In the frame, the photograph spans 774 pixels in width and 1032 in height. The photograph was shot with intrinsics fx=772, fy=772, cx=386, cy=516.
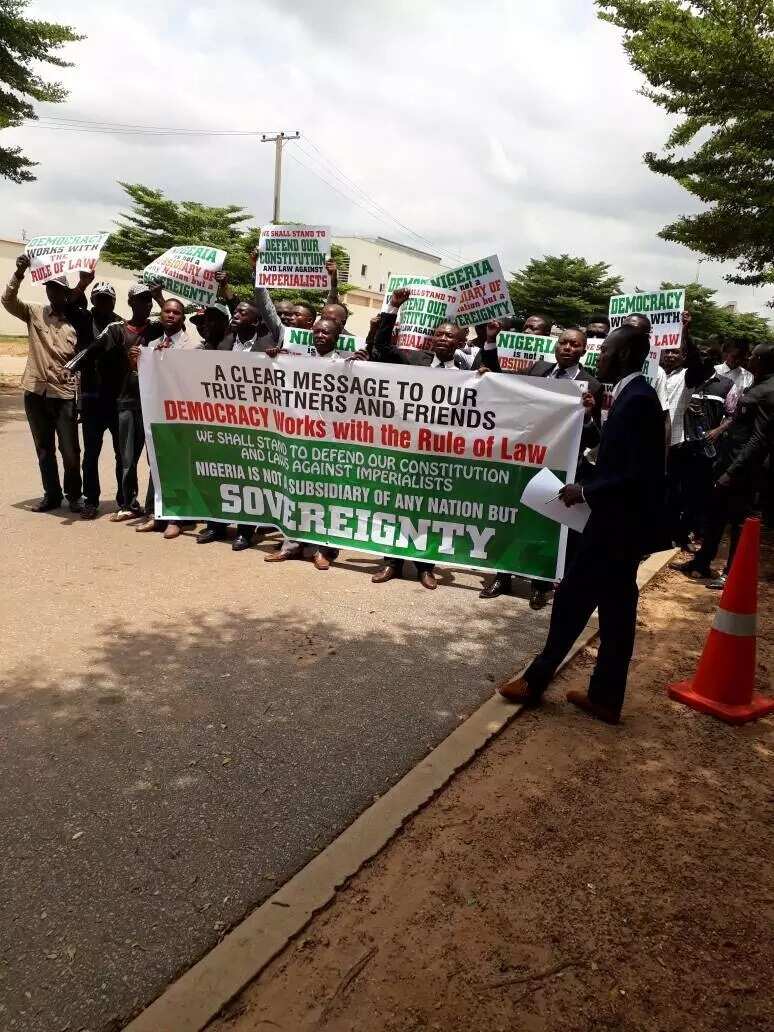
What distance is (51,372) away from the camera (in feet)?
23.1

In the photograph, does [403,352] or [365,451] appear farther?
[403,352]

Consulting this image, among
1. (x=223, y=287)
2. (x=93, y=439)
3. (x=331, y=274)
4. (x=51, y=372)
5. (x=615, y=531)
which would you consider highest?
(x=331, y=274)

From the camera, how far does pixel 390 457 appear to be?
6.16 meters

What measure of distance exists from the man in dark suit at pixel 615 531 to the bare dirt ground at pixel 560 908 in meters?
0.26

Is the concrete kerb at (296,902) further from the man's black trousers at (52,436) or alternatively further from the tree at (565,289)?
the tree at (565,289)

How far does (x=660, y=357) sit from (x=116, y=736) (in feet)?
20.9

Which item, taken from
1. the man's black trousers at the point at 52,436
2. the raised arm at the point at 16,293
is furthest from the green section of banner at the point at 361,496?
the raised arm at the point at 16,293

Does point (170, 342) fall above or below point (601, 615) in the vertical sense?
above

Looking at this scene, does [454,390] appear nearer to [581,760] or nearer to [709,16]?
[581,760]

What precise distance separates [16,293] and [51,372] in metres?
0.73

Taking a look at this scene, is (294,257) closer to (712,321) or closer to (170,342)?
(170,342)

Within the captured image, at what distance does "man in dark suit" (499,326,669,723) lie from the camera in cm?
365

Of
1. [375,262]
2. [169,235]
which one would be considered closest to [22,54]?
[169,235]

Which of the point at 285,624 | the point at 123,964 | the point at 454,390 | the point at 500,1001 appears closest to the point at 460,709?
the point at 285,624
